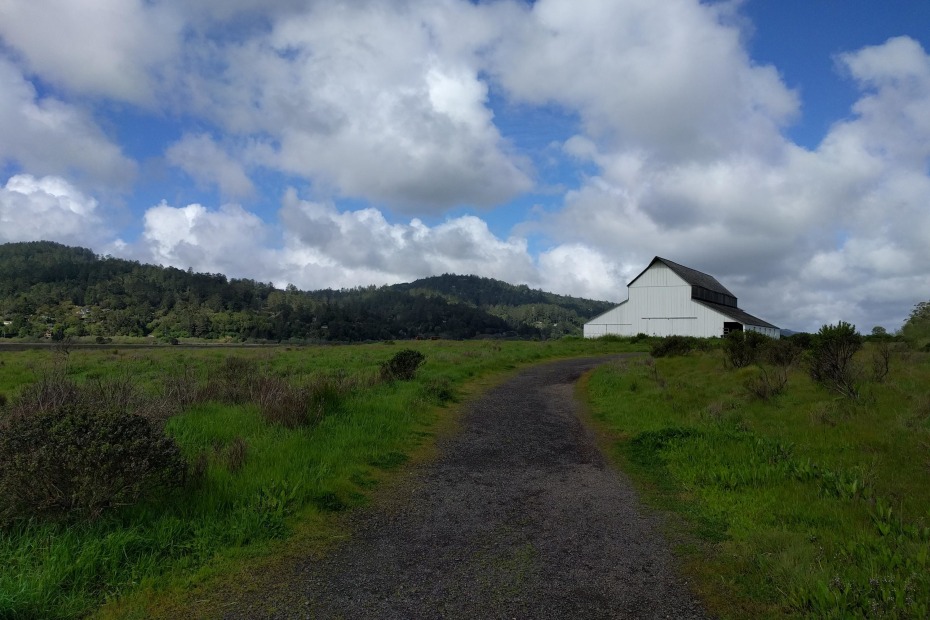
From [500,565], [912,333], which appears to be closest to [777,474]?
[500,565]

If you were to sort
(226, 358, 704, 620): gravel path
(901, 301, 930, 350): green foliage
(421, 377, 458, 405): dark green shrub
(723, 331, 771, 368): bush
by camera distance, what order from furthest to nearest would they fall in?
(901, 301, 930, 350): green foliage < (723, 331, 771, 368): bush < (421, 377, 458, 405): dark green shrub < (226, 358, 704, 620): gravel path

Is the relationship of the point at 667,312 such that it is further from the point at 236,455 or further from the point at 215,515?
the point at 215,515

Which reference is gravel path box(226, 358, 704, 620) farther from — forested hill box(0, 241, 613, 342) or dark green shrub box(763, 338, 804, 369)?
forested hill box(0, 241, 613, 342)

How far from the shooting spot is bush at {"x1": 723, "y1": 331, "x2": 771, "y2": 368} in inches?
779

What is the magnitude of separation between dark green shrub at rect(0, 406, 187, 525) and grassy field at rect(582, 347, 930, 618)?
516 centimetres

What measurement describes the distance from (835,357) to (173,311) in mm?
138830

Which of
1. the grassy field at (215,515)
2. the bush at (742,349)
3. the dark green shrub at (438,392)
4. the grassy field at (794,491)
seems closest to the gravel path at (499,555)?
the grassy field at (794,491)

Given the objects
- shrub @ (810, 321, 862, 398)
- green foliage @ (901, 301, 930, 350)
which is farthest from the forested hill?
shrub @ (810, 321, 862, 398)

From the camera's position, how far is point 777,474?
6.71 meters

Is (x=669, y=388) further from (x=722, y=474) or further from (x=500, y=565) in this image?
(x=500, y=565)

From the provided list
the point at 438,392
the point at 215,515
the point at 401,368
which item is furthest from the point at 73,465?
the point at 401,368

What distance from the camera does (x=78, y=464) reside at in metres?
4.60

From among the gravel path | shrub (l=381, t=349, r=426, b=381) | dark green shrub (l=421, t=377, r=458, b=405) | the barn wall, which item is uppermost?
the barn wall

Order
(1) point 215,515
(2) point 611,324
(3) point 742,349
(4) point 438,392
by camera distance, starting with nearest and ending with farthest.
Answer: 1. (1) point 215,515
2. (4) point 438,392
3. (3) point 742,349
4. (2) point 611,324
